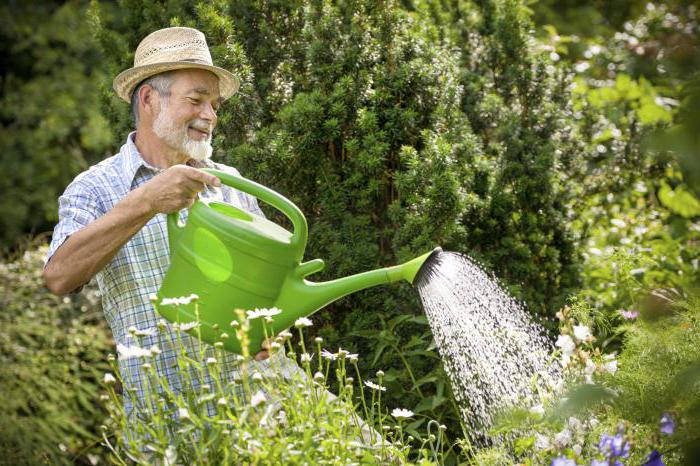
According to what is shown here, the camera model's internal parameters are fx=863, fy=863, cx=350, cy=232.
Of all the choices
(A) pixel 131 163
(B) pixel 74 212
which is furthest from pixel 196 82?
(B) pixel 74 212

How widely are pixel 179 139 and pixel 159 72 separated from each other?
0.23 m

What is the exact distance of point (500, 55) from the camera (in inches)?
136

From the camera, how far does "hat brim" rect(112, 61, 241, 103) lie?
2.43 meters

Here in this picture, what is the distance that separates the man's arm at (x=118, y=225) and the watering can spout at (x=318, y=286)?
0.94ft

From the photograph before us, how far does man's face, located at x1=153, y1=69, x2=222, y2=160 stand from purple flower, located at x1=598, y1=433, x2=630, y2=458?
4.22ft

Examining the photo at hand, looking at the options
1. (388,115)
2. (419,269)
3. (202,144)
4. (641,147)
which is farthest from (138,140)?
(641,147)

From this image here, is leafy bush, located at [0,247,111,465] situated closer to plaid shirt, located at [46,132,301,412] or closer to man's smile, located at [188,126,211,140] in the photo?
plaid shirt, located at [46,132,301,412]

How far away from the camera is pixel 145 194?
6.28 feet

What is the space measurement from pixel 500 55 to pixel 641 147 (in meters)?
2.97

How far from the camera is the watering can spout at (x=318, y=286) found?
6.33ft

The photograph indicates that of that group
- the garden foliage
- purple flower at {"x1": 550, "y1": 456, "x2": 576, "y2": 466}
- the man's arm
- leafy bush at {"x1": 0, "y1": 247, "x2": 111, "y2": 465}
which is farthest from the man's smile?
the garden foliage

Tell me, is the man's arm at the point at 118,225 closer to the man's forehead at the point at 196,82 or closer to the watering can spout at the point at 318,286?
the watering can spout at the point at 318,286

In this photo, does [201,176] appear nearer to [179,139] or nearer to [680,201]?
[179,139]

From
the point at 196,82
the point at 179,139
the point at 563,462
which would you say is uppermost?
the point at 196,82
